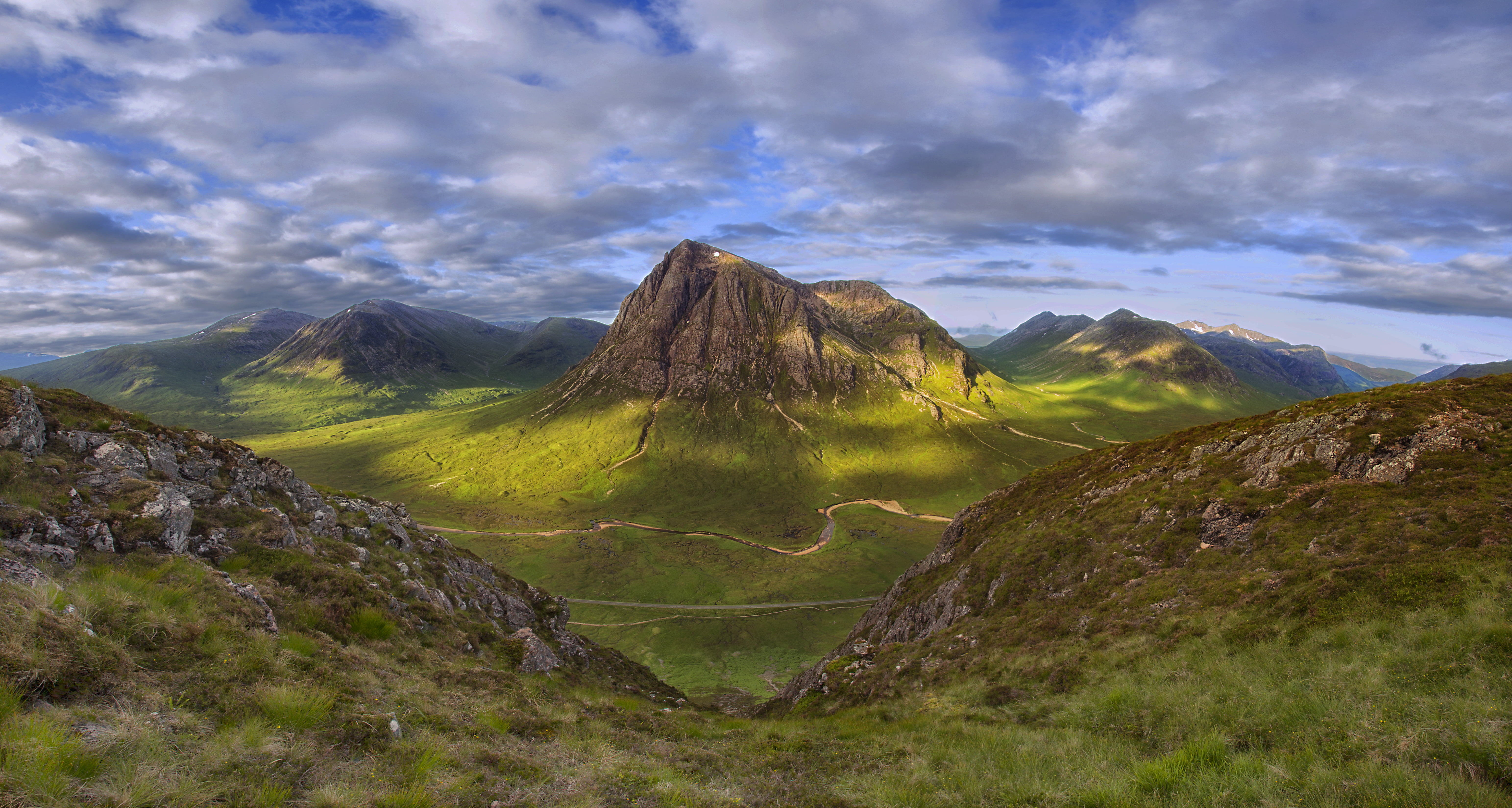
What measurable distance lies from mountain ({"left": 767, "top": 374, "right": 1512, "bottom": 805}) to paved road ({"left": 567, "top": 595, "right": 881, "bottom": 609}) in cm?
6532

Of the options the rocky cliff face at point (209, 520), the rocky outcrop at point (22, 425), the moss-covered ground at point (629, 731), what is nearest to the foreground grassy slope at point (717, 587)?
the rocky cliff face at point (209, 520)

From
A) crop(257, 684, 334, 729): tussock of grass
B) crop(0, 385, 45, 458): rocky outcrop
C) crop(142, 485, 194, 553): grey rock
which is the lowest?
crop(257, 684, 334, 729): tussock of grass

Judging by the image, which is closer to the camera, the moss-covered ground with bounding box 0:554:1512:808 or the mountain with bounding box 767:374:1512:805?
the moss-covered ground with bounding box 0:554:1512:808

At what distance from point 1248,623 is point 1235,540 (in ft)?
37.2

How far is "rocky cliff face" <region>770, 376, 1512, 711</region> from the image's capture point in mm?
20484

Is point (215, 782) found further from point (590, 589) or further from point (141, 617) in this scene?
point (590, 589)

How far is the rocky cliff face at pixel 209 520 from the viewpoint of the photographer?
52.2ft

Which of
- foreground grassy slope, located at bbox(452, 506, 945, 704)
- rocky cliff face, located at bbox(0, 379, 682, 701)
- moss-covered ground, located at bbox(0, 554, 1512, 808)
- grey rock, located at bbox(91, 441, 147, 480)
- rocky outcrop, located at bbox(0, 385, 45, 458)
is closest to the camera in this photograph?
moss-covered ground, located at bbox(0, 554, 1512, 808)

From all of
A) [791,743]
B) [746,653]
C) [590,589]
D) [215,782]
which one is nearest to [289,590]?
[215,782]

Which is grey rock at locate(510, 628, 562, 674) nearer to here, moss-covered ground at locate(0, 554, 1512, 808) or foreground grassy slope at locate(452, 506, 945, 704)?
moss-covered ground at locate(0, 554, 1512, 808)

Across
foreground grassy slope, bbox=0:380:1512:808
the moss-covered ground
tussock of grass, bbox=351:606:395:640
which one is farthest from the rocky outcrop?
tussock of grass, bbox=351:606:395:640

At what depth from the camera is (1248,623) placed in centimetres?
1988

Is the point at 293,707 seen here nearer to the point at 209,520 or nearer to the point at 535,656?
the point at 209,520

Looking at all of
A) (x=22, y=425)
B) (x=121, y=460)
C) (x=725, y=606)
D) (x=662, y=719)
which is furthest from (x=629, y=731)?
(x=725, y=606)
